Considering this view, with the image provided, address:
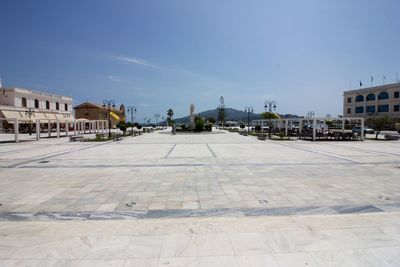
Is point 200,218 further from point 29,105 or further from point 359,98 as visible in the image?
point 359,98

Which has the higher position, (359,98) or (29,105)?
(359,98)

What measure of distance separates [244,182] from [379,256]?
486 cm

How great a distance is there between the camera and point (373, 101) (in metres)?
67.4

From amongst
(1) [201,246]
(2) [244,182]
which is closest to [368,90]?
(2) [244,182]

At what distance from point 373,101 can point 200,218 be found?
7534 centimetres

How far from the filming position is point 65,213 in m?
5.98

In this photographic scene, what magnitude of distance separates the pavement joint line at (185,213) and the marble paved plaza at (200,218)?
0.02 meters

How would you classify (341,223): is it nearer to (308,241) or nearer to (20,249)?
(308,241)

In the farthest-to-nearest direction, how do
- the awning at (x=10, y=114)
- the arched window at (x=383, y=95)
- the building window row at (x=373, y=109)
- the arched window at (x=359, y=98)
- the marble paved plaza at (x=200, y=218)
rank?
the arched window at (x=359, y=98)
the arched window at (x=383, y=95)
the building window row at (x=373, y=109)
the awning at (x=10, y=114)
the marble paved plaza at (x=200, y=218)

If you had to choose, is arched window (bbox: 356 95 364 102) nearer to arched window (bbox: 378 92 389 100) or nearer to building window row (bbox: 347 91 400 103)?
building window row (bbox: 347 91 400 103)

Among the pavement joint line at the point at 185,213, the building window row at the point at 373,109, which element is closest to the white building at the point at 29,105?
the pavement joint line at the point at 185,213

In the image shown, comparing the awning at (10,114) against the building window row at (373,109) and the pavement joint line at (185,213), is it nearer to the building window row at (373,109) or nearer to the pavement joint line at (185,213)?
the pavement joint line at (185,213)

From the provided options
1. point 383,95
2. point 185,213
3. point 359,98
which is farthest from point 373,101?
point 185,213

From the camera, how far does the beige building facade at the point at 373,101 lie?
61.2m
